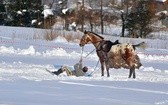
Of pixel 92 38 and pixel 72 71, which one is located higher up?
pixel 92 38

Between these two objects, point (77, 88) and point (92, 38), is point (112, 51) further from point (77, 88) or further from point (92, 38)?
point (77, 88)

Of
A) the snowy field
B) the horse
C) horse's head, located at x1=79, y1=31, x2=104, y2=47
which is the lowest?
the snowy field

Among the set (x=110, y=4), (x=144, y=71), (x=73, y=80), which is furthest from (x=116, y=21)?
(x=73, y=80)

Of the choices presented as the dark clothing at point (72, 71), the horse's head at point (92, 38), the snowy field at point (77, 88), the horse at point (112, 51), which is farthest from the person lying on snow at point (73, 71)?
the horse's head at point (92, 38)

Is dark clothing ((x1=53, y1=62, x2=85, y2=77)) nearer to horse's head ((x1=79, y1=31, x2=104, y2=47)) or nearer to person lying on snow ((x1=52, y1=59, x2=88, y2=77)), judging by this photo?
person lying on snow ((x1=52, y1=59, x2=88, y2=77))

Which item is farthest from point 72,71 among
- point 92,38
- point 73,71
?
point 92,38

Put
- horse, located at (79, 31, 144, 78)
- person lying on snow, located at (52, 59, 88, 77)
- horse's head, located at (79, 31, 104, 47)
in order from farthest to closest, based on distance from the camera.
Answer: horse's head, located at (79, 31, 104, 47) → horse, located at (79, 31, 144, 78) → person lying on snow, located at (52, 59, 88, 77)

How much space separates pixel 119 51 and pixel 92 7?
4451 centimetres

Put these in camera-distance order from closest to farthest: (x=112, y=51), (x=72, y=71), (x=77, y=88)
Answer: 1. (x=77, y=88)
2. (x=72, y=71)
3. (x=112, y=51)

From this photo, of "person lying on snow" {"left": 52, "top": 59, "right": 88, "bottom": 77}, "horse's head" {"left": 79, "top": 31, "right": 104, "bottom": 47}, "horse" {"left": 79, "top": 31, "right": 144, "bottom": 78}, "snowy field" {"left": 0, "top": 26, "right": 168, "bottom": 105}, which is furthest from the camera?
"horse's head" {"left": 79, "top": 31, "right": 104, "bottom": 47}

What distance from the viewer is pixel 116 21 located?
56.7 m

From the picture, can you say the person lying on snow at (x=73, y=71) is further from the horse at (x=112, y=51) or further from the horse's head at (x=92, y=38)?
the horse's head at (x=92, y=38)

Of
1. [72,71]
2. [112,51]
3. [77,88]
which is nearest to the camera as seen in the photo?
[77,88]

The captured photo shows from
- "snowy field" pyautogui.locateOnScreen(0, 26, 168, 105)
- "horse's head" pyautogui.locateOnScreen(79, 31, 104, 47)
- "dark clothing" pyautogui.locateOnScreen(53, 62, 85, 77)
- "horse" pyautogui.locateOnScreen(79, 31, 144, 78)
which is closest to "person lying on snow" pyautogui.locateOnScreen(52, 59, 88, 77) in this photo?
"dark clothing" pyautogui.locateOnScreen(53, 62, 85, 77)
